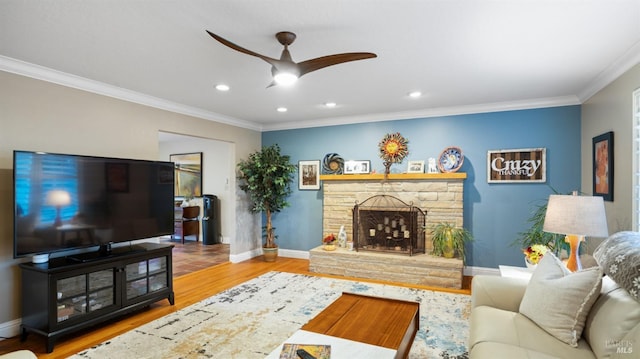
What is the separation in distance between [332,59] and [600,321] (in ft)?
6.83

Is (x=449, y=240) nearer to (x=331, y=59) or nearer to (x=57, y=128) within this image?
(x=331, y=59)

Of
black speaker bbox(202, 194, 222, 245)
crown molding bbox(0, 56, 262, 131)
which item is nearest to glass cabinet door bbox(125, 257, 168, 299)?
crown molding bbox(0, 56, 262, 131)

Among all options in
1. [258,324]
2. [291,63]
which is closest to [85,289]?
[258,324]

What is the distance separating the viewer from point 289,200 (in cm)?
585

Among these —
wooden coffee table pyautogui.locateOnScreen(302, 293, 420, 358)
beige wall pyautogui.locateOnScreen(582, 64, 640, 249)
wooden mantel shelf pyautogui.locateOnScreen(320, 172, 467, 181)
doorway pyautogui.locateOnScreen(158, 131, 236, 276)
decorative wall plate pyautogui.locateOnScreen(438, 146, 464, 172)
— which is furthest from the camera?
doorway pyautogui.locateOnScreen(158, 131, 236, 276)

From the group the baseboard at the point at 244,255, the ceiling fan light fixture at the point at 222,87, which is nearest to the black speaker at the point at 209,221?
the baseboard at the point at 244,255

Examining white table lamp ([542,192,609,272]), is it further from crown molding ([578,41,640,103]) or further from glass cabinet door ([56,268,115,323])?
glass cabinet door ([56,268,115,323])

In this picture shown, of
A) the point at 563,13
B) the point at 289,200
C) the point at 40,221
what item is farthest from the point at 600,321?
the point at 289,200

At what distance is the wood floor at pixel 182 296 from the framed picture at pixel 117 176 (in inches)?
51.1

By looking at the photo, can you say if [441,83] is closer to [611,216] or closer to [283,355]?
[611,216]

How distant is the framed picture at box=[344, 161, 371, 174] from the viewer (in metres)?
5.19

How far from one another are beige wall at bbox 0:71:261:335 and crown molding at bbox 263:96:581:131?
2038mm

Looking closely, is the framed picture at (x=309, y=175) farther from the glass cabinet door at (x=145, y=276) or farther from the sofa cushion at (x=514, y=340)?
the sofa cushion at (x=514, y=340)

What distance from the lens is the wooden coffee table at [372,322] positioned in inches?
76.3
